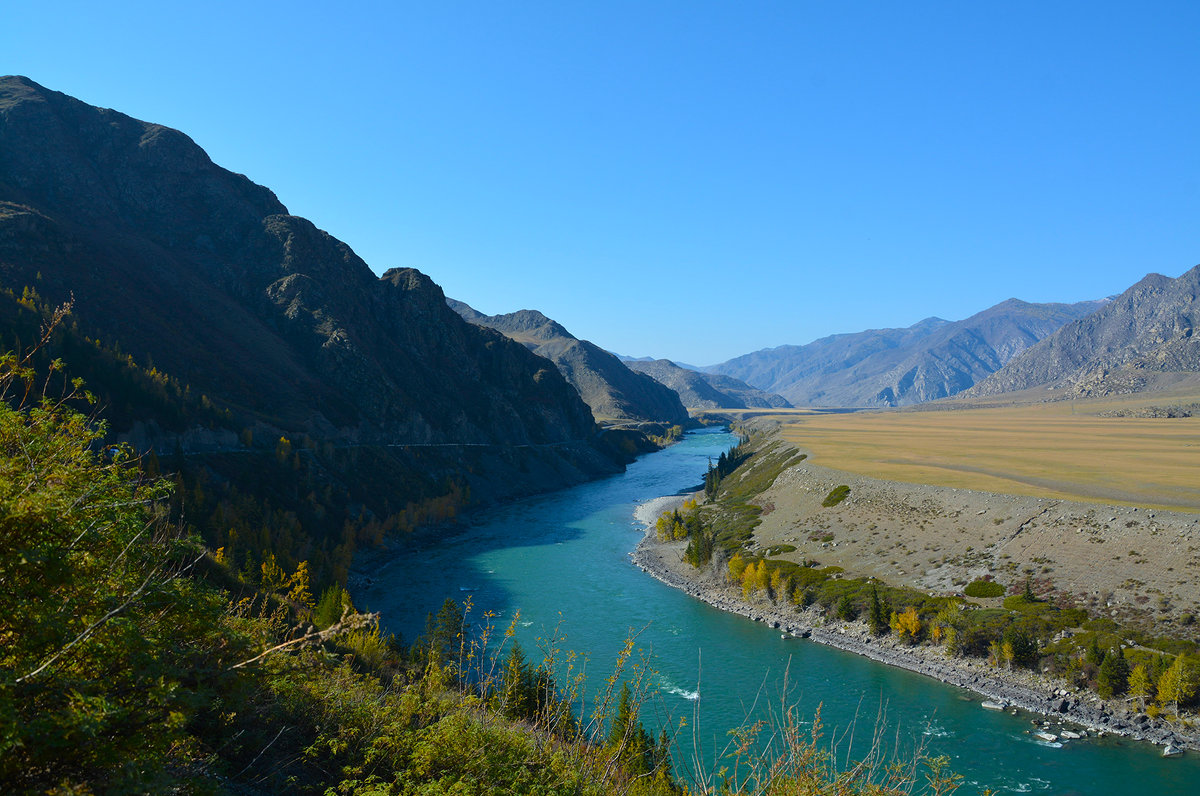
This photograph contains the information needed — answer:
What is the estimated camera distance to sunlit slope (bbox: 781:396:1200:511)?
2210 inches

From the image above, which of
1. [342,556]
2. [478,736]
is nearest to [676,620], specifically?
[342,556]

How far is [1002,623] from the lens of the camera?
122 feet

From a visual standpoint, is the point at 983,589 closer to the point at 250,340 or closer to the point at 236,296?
the point at 250,340

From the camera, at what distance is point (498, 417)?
13038 cm

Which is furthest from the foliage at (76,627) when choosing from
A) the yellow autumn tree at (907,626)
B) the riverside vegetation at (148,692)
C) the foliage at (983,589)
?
the foliage at (983,589)

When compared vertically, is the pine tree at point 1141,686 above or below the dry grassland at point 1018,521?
below

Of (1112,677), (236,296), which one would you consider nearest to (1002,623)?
(1112,677)

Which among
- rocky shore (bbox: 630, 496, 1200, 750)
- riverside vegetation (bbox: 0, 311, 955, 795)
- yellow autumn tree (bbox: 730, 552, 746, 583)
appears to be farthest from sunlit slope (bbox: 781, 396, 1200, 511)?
riverside vegetation (bbox: 0, 311, 955, 795)

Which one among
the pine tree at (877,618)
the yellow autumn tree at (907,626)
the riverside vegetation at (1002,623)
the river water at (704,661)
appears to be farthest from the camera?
the pine tree at (877,618)

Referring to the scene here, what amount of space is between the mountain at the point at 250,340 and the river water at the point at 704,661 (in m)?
13.4

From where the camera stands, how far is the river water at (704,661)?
26219mm

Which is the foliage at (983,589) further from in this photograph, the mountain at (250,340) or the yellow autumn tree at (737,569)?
the mountain at (250,340)

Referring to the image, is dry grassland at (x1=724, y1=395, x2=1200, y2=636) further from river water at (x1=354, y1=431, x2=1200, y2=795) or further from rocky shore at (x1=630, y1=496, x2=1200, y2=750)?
river water at (x1=354, y1=431, x2=1200, y2=795)

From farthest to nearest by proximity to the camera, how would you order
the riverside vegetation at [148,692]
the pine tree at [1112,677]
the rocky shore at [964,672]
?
the pine tree at [1112,677], the rocky shore at [964,672], the riverside vegetation at [148,692]
